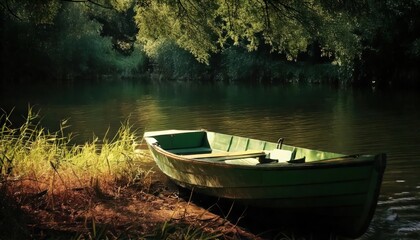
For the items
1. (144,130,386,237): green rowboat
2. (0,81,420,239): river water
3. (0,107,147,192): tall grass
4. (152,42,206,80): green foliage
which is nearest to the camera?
(144,130,386,237): green rowboat

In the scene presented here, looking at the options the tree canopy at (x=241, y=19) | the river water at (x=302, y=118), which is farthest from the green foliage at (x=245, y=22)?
the river water at (x=302, y=118)

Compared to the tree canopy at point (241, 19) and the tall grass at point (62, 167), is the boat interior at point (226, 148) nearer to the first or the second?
the tall grass at point (62, 167)

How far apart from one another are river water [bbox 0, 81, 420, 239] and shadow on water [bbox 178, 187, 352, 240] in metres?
0.70

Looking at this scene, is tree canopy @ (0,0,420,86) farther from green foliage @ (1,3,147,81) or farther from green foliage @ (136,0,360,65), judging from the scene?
green foliage @ (1,3,147,81)

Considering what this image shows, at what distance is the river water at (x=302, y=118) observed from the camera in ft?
31.4

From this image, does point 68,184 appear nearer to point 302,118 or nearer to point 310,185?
point 310,185

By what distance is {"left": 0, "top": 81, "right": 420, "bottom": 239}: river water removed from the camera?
957cm

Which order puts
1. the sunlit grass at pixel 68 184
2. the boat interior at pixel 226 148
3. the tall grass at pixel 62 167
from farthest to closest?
the boat interior at pixel 226 148 → the tall grass at pixel 62 167 → the sunlit grass at pixel 68 184

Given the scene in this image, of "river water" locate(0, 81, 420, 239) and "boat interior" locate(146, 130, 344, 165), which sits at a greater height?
"boat interior" locate(146, 130, 344, 165)

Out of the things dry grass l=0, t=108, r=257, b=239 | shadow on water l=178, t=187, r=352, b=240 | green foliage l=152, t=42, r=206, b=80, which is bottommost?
shadow on water l=178, t=187, r=352, b=240

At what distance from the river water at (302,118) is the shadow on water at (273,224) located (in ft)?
2.29

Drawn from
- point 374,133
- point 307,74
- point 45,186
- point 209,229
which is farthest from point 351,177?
point 307,74

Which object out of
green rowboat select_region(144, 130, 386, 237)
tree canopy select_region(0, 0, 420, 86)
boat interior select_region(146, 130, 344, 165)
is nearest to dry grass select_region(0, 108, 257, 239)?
green rowboat select_region(144, 130, 386, 237)

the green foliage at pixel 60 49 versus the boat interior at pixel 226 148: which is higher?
the green foliage at pixel 60 49
